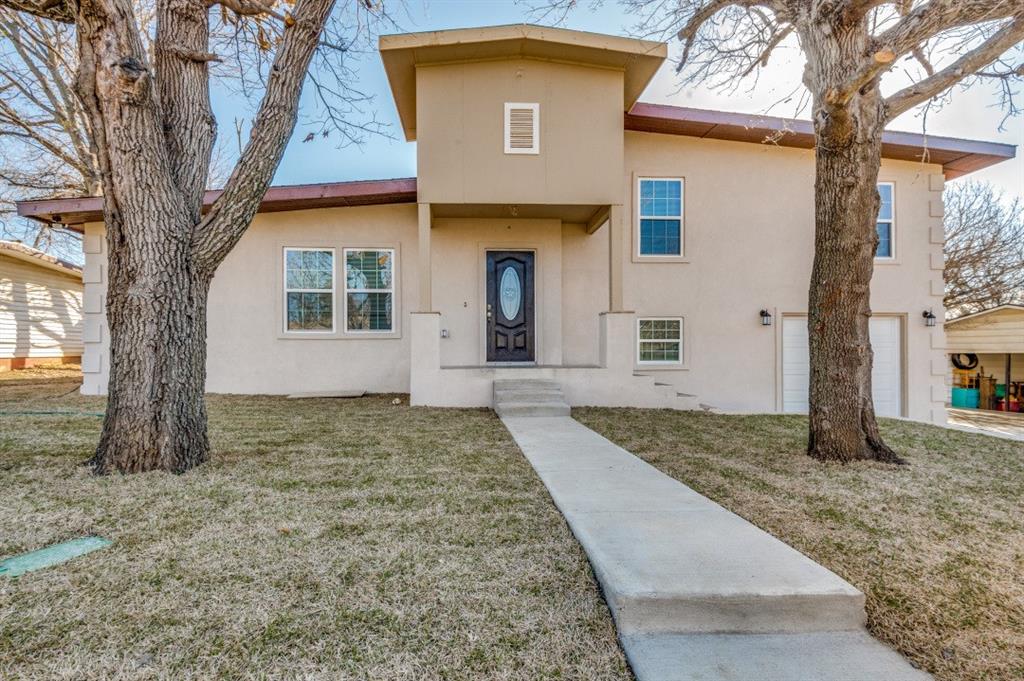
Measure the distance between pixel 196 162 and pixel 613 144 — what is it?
5872 mm

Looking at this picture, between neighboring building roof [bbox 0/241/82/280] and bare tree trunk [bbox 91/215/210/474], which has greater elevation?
neighboring building roof [bbox 0/241/82/280]

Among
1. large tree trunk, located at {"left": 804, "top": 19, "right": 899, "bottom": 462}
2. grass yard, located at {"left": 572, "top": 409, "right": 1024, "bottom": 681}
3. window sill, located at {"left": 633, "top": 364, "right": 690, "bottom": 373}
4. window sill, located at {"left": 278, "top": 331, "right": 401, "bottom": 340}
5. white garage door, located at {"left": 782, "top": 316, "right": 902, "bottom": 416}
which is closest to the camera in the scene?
grass yard, located at {"left": 572, "top": 409, "right": 1024, "bottom": 681}

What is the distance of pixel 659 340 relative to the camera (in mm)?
9258

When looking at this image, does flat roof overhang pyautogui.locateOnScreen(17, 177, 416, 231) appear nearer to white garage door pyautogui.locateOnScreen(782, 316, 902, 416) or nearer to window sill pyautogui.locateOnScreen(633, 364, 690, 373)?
window sill pyautogui.locateOnScreen(633, 364, 690, 373)

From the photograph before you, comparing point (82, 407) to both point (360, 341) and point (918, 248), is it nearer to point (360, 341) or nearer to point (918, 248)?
point (360, 341)

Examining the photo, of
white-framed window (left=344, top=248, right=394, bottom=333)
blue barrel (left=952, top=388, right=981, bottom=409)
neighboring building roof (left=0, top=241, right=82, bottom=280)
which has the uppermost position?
neighboring building roof (left=0, top=241, right=82, bottom=280)

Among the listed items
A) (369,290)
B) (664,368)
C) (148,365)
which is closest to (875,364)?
(664,368)

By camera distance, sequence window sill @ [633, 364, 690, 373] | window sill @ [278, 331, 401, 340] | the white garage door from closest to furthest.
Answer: window sill @ [278, 331, 401, 340]
window sill @ [633, 364, 690, 373]
the white garage door

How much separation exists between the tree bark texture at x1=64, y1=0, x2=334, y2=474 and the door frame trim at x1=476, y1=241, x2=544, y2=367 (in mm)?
5194

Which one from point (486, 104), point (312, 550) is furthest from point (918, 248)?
point (312, 550)

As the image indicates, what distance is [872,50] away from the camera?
13.1 feet

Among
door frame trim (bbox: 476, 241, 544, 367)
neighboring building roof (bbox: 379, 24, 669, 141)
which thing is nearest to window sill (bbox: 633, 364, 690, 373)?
door frame trim (bbox: 476, 241, 544, 367)

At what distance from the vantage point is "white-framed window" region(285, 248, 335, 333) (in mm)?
8922

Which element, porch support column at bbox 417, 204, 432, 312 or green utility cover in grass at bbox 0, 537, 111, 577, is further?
porch support column at bbox 417, 204, 432, 312
